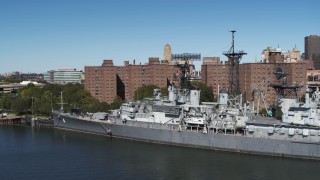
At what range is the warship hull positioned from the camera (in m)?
35.0

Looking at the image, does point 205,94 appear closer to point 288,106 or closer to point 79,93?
point 79,93

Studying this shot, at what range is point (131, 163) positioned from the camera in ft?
113

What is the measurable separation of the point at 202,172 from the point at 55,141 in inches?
827

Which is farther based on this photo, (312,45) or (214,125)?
(312,45)

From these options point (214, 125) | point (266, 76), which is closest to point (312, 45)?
point (266, 76)

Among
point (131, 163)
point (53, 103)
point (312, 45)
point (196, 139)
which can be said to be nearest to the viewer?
point (131, 163)

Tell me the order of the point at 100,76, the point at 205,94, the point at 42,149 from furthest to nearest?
the point at 100,76 → the point at 205,94 → the point at 42,149

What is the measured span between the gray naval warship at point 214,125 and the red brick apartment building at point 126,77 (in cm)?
2916

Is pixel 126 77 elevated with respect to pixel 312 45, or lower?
lower

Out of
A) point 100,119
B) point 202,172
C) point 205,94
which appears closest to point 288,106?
point 202,172

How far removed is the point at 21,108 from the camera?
69500 mm

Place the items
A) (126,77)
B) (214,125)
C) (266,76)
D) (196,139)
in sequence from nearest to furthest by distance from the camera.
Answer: (214,125), (196,139), (266,76), (126,77)

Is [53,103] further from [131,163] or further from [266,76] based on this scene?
[266,76]

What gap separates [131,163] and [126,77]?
166 ft
